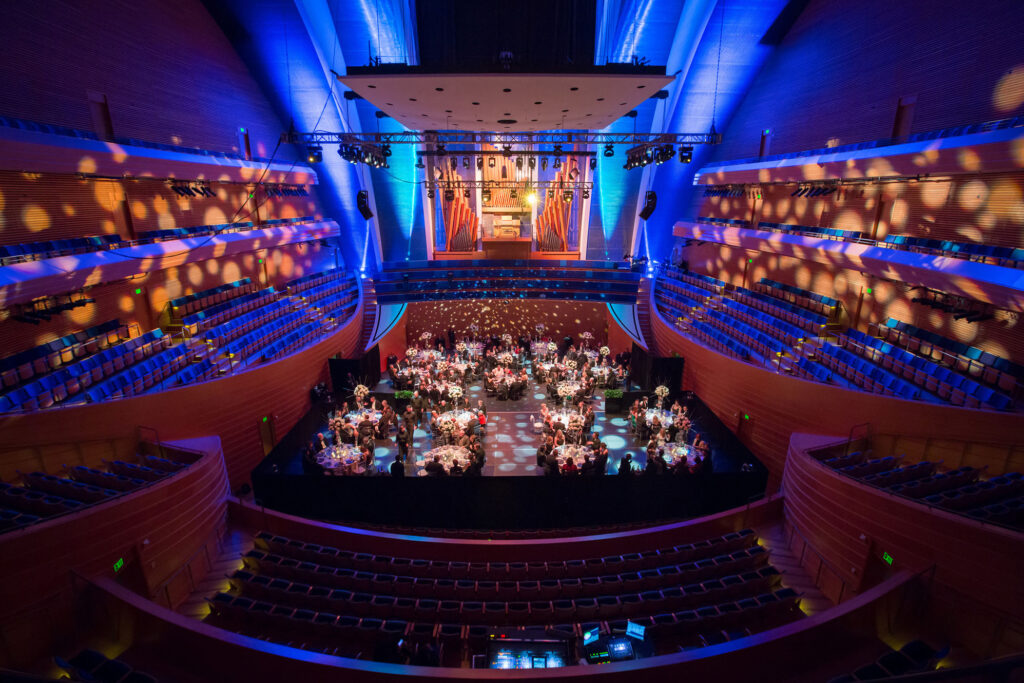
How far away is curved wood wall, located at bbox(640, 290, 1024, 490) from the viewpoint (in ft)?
23.0

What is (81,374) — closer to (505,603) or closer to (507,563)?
(507,563)

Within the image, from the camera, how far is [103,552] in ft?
19.2

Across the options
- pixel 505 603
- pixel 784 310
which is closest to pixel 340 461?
pixel 505 603

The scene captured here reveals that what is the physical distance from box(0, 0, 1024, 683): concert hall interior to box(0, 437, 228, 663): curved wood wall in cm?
4

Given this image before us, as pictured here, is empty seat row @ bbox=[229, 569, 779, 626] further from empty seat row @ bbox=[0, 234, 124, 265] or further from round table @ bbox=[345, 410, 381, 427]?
empty seat row @ bbox=[0, 234, 124, 265]

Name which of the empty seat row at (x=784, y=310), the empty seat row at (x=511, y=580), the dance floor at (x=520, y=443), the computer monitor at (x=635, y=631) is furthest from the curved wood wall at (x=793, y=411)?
the computer monitor at (x=635, y=631)

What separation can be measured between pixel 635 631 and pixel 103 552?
6.23m

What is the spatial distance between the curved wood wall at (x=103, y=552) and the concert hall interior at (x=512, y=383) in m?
0.04

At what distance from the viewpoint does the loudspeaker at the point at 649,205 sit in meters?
18.3

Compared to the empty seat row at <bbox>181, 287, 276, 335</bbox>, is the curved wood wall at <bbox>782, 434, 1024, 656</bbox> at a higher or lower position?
lower

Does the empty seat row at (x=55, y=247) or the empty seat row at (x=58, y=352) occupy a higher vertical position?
the empty seat row at (x=55, y=247)

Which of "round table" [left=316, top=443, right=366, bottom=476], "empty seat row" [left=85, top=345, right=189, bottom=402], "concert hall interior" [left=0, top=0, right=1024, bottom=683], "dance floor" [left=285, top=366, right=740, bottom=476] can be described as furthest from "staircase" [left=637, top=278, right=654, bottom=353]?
"empty seat row" [left=85, top=345, right=189, bottom=402]

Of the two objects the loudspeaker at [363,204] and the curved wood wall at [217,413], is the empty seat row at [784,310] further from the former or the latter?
the loudspeaker at [363,204]

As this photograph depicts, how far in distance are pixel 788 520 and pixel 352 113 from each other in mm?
16700
